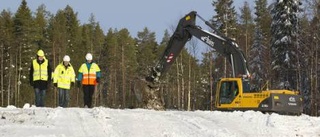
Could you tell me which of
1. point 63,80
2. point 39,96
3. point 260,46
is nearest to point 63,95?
point 63,80

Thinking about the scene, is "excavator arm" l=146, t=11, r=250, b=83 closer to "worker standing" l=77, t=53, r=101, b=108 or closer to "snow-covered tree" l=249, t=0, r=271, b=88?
"worker standing" l=77, t=53, r=101, b=108

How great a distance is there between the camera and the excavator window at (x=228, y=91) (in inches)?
744

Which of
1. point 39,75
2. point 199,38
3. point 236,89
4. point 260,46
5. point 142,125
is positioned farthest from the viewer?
point 260,46

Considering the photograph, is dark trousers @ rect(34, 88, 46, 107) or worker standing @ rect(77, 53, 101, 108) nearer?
dark trousers @ rect(34, 88, 46, 107)

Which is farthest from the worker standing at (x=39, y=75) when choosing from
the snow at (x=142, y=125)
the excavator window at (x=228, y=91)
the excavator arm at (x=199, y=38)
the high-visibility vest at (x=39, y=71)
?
the excavator arm at (x=199, y=38)

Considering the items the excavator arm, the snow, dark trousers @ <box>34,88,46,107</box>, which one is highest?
the excavator arm

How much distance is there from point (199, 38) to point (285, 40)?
16695 millimetres

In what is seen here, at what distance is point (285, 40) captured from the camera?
37.0m

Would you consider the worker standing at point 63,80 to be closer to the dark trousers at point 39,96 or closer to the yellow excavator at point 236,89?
the dark trousers at point 39,96

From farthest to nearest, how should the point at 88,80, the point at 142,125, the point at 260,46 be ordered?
the point at 260,46 < the point at 88,80 < the point at 142,125

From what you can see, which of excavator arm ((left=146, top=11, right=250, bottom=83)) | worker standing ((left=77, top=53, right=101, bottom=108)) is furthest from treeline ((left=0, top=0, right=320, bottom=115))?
worker standing ((left=77, top=53, right=101, bottom=108))

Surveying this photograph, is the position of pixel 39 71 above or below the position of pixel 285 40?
below

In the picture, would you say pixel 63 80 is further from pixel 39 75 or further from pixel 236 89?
pixel 236 89

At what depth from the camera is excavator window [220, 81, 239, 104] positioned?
18.9 metres
